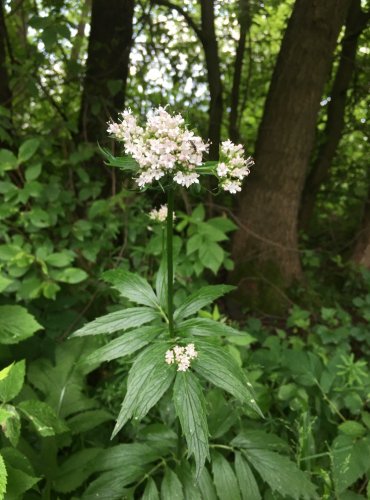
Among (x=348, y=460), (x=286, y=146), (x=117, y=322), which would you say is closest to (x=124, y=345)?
(x=117, y=322)

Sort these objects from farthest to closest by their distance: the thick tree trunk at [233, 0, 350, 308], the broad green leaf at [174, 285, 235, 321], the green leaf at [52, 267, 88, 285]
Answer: the thick tree trunk at [233, 0, 350, 308] < the green leaf at [52, 267, 88, 285] < the broad green leaf at [174, 285, 235, 321]

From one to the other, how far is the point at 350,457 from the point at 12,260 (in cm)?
191

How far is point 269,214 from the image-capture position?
346 cm

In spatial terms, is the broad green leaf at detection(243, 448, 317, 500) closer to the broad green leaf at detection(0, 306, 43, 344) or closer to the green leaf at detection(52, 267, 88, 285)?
the broad green leaf at detection(0, 306, 43, 344)

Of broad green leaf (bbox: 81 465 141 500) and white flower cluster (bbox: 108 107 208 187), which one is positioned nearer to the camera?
white flower cluster (bbox: 108 107 208 187)

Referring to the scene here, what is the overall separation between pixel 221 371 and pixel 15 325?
1114 mm

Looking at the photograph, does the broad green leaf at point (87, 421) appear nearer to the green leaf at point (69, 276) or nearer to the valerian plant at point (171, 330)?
the valerian plant at point (171, 330)

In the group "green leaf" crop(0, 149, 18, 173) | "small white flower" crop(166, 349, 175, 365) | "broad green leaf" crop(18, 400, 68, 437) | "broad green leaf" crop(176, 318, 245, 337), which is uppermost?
"green leaf" crop(0, 149, 18, 173)

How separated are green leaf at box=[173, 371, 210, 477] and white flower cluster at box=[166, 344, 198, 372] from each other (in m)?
0.05

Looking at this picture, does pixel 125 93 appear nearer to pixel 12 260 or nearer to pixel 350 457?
pixel 12 260

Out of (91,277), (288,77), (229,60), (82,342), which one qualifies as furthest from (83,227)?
(229,60)

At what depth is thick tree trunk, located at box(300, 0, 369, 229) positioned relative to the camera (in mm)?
3994

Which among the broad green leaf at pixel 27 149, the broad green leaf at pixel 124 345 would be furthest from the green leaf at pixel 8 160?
the broad green leaf at pixel 124 345

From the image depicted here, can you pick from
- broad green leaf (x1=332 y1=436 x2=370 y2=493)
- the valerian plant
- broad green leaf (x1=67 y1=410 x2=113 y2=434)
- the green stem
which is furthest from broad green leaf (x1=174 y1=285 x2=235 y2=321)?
broad green leaf (x1=332 y1=436 x2=370 y2=493)
